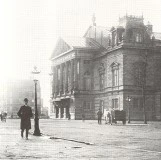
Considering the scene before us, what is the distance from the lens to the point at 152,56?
62688mm

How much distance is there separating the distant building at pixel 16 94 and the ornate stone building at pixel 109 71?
2104 inches

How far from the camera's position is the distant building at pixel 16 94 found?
138 meters

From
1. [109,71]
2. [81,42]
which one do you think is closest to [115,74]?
[109,71]

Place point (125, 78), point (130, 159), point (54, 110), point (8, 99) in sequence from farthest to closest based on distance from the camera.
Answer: point (8, 99), point (54, 110), point (125, 78), point (130, 159)

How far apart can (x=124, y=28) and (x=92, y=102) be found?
50.6 ft

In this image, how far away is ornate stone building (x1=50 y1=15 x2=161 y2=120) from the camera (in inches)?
2386

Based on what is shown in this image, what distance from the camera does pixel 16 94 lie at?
140 metres

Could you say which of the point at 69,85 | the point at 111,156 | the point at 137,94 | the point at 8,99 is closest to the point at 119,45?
the point at 137,94

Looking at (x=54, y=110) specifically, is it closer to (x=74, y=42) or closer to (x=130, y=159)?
(x=74, y=42)

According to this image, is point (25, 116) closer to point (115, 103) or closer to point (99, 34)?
point (115, 103)

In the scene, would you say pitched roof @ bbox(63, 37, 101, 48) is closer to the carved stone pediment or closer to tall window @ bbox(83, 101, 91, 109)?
the carved stone pediment

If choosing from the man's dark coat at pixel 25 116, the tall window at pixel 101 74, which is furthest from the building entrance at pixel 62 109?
the man's dark coat at pixel 25 116

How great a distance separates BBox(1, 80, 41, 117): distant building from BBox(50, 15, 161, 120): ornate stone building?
53454 millimetres

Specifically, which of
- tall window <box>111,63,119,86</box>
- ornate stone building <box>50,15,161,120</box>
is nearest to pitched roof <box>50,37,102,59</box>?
ornate stone building <box>50,15,161,120</box>
